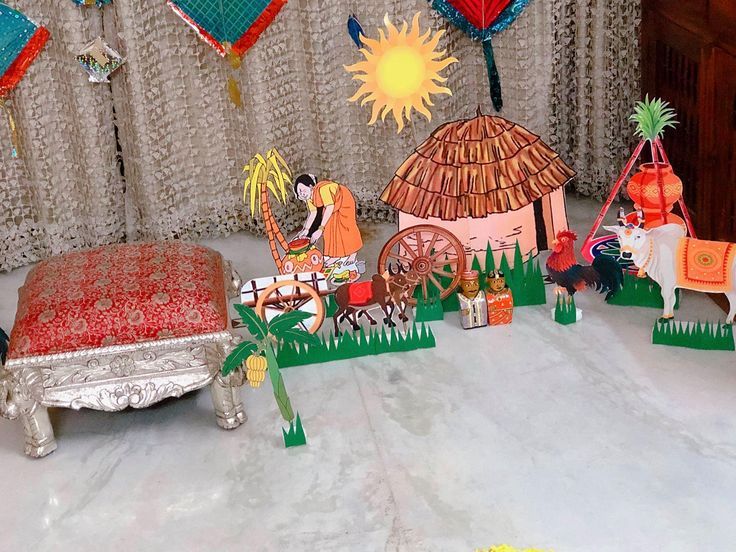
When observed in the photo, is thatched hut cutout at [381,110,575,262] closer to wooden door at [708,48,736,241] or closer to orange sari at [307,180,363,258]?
orange sari at [307,180,363,258]

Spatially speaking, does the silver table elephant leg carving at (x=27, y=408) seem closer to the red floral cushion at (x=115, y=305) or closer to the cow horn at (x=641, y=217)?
the red floral cushion at (x=115, y=305)

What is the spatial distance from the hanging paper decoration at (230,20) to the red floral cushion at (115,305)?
1237 millimetres

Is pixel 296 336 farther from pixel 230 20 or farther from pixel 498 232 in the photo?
pixel 230 20

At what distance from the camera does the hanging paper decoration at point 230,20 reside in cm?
391

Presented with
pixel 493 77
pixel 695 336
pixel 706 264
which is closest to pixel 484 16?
pixel 493 77

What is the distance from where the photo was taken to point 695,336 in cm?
321

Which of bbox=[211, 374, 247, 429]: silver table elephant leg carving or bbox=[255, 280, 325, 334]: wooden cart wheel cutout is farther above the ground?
bbox=[255, 280, 325, 334]: wooden cart wheel cutout

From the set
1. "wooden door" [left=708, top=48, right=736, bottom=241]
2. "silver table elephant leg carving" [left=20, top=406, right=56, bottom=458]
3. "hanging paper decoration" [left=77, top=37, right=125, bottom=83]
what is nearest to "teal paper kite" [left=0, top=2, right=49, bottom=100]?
"hanging paper decoration" [left=77, top=37, right=125, bottom=83]

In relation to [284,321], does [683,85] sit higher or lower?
higher

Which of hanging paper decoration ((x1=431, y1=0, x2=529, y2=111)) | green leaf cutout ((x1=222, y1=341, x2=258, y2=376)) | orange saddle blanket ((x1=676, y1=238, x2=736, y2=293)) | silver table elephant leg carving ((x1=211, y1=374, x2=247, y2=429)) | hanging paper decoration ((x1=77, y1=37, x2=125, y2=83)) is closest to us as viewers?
green leaf cutout ((x1=222, y1=341, x2=258, y2=376))

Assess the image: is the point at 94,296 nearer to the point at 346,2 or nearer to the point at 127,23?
the point at 127,23

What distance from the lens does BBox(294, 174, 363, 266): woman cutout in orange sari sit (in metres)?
3.48

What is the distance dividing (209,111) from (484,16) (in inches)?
47.0

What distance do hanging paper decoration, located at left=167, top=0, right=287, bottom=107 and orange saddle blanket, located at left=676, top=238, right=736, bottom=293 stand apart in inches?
73.3
